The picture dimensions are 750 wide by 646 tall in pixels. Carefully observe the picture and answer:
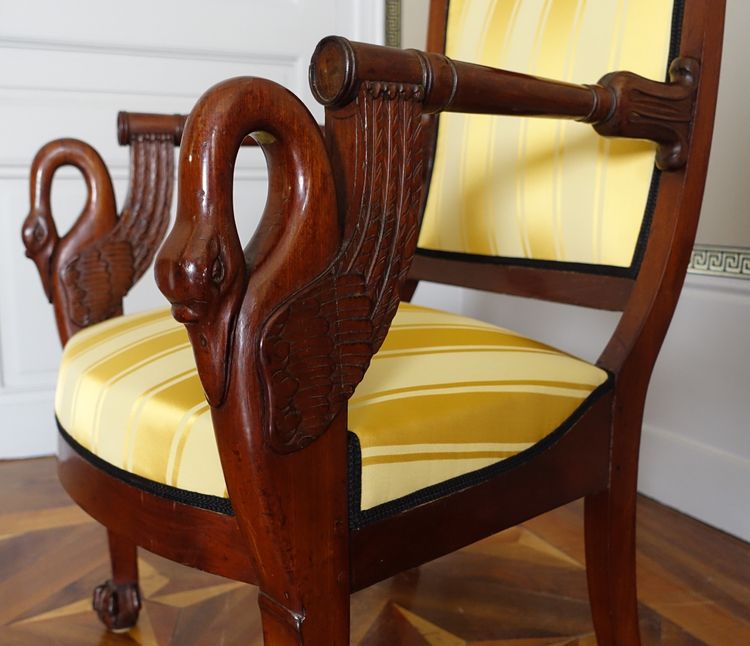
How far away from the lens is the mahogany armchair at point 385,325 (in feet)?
1.52

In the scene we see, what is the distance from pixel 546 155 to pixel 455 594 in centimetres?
68

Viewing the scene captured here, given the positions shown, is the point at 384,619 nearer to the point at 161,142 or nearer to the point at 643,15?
the point at 161,142

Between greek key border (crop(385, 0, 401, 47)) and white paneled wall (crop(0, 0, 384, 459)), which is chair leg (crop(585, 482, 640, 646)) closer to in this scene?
white paneled wall (crop(0, 0, 384, 459))

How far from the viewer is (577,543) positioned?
1337 millimetres

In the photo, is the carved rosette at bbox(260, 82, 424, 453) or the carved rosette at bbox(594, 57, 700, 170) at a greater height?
the carved rosette at bbox(594, 57, 700, 170)

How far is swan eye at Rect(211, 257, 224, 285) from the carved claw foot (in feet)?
2.60

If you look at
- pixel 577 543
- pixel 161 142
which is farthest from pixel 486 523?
pixel 577 543

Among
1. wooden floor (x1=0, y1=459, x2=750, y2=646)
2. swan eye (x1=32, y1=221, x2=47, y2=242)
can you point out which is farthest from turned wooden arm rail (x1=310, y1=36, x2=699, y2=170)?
wooden floor (x1=0, y1=459, x2=750, y2=646)

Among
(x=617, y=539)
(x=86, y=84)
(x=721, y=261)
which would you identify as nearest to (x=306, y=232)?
(x=617, y=539)

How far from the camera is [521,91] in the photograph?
582 mm

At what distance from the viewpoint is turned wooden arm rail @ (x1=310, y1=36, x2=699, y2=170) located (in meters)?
0.48

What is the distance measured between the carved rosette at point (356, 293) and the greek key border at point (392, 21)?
60.6 inches

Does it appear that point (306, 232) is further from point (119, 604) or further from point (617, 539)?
point (119, 604)

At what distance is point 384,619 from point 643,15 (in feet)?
2.78
